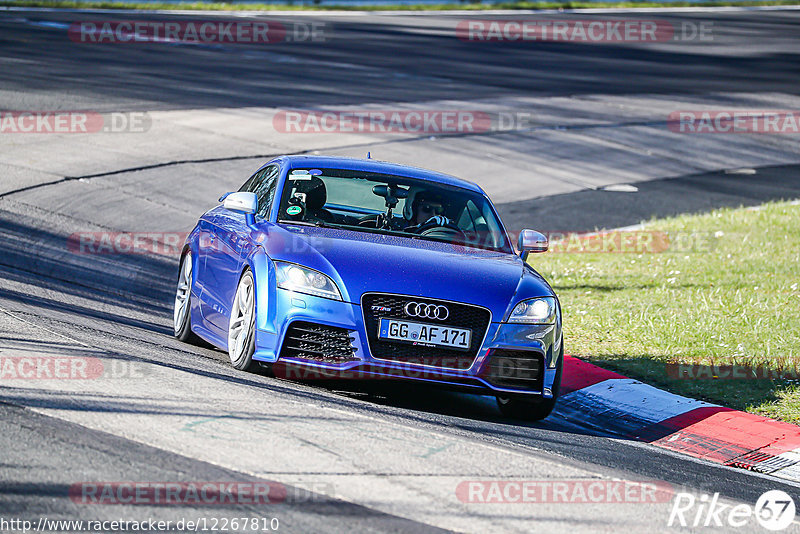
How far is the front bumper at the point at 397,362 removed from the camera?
705 centimetres

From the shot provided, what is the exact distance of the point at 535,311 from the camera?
294 inches

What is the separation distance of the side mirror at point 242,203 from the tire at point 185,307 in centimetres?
107

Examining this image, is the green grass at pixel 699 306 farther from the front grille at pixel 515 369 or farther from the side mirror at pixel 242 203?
the side mirror at pixel 242 203

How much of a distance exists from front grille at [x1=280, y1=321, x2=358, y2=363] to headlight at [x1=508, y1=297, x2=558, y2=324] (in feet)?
3.52

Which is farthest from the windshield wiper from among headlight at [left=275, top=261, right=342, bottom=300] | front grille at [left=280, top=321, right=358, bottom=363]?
front grille at [left=280, top=321, right=358, bottom=363]

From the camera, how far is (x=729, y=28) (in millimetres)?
45906

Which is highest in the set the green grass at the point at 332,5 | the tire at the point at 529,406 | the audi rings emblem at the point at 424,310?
the green grass at the point at 332,5

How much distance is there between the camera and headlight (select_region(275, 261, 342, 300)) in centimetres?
713

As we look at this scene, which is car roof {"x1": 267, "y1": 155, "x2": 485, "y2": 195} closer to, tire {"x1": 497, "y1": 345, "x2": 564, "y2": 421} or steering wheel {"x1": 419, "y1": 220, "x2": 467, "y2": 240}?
steering wheel {"x1": 419, "y1": 220, "x2": 467, "y2": 240}

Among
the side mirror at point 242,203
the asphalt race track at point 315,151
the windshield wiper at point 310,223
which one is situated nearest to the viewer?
the asphalt race track at point 315,151

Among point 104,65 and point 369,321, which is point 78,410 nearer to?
point 369,321

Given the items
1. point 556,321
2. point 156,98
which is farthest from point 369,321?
point 156,98

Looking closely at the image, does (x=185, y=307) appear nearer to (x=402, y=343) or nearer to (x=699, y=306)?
(x=402, y=343)

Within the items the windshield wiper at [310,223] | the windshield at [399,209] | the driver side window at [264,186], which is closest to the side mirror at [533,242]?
the windshield at [399,209]
